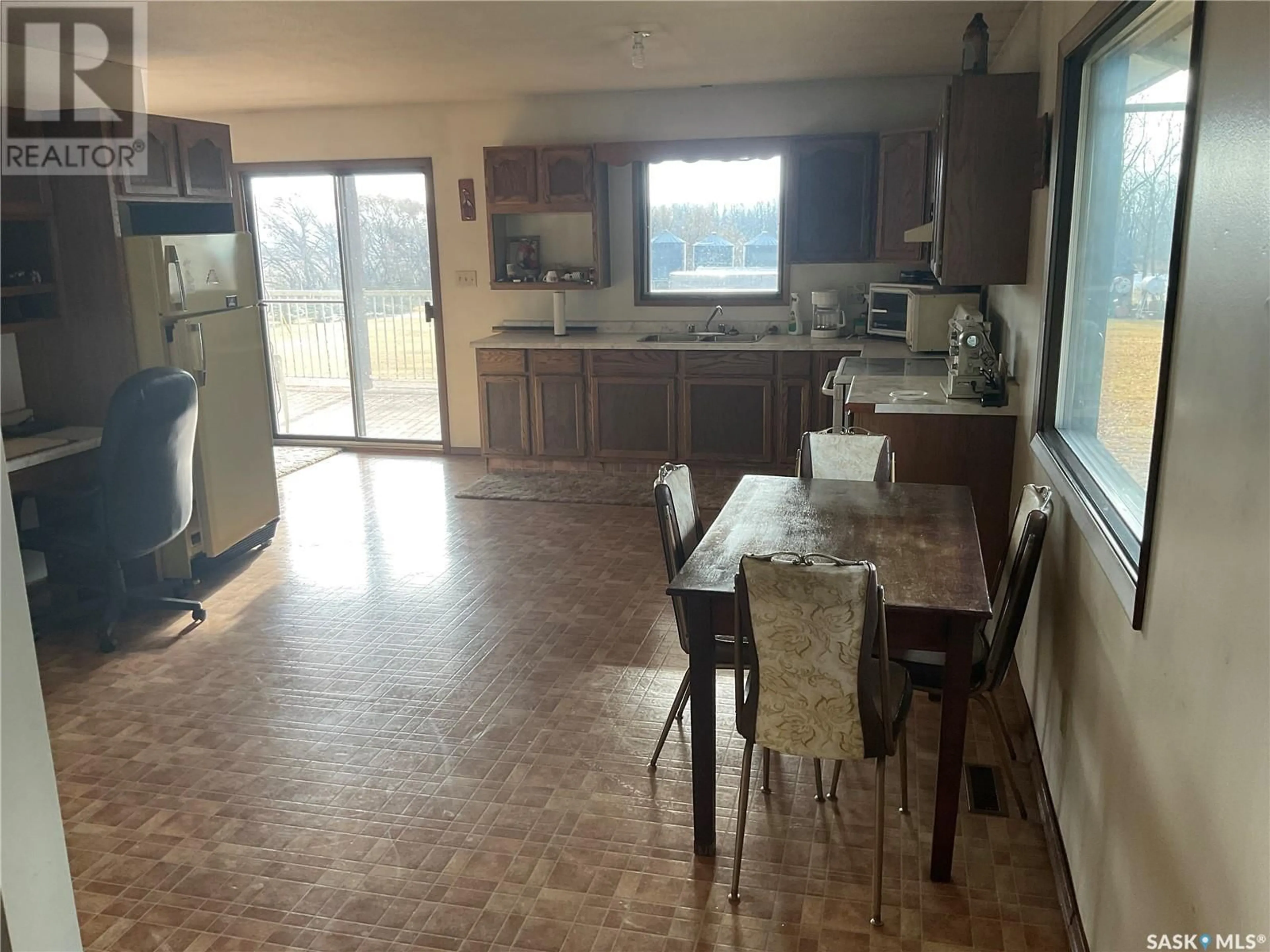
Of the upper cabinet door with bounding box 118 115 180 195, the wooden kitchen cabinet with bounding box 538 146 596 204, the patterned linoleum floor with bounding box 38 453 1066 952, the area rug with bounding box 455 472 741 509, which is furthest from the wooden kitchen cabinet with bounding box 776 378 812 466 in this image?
the upper cabinet door with bounding box 118 115 180 195

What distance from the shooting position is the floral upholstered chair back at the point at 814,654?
2.05 metres

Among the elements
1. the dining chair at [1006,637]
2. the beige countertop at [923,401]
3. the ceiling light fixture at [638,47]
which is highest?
the ceiling light fixture at [638,47]

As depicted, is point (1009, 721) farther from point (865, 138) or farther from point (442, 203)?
point (442, 203)

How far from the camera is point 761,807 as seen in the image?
8.78 feet

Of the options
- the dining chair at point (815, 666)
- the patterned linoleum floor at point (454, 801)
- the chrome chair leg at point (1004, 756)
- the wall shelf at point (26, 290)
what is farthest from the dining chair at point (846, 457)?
the wall shelf at point (26, 290)

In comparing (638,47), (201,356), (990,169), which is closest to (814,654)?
(990,169)

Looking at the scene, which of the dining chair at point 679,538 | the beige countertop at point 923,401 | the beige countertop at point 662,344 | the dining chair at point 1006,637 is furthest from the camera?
the beige countertop at point 662,344

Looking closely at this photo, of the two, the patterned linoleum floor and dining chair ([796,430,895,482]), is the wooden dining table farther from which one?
dining chair ([796,430,895,482])

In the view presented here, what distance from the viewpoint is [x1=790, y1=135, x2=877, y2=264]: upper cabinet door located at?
226 inches

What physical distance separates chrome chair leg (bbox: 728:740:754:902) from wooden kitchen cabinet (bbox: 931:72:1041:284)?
2.07 metres

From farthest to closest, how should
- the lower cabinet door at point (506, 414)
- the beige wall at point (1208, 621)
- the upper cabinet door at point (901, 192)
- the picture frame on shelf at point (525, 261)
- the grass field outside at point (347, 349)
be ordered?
the grass field outside at point (347, 349), the picture frame on shelf at point (525, 261), the lower cabinet door at point (506, 414), the upper cabinet door at point (901, 192), the beige wall at point (1208, 621)

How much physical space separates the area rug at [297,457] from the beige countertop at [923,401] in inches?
161

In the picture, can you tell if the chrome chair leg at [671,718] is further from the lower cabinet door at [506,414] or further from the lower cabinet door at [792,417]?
the lower cabinet door at [506,414]

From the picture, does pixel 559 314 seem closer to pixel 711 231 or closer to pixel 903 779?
pixel 711 231
